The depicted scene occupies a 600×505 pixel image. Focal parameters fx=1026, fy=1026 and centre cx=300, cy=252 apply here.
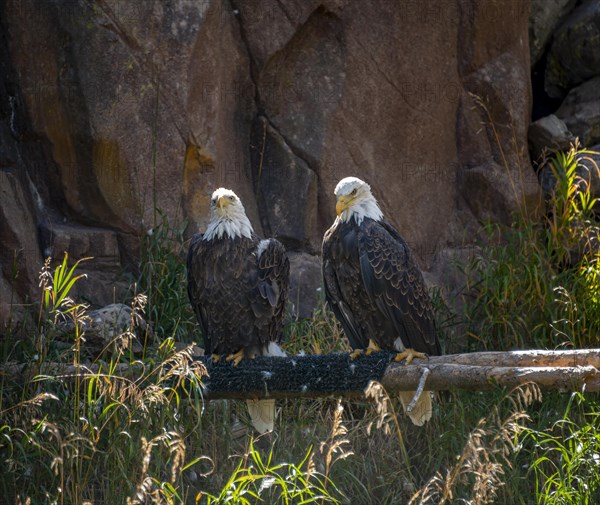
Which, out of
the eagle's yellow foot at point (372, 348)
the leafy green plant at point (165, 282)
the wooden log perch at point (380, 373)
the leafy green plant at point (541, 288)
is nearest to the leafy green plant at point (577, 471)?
the wooden log perch at point (380, 373)

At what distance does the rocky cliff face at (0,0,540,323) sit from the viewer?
6988 millimetres

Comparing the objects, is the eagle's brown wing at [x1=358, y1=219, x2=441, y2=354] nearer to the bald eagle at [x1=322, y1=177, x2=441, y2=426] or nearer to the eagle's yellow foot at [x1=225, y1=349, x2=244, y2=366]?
the bald eagle at [x1=322, y1=177, x2=441, y2=426]

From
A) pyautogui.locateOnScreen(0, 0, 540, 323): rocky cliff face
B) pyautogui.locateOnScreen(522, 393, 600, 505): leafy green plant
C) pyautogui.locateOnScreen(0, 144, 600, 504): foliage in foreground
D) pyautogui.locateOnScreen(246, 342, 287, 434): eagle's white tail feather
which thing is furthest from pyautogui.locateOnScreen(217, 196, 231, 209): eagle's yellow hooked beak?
pyautogui.locateOnScreen(522, 393, 600, 505): leafy green plant

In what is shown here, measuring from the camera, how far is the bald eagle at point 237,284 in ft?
18.4

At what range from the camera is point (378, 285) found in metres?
5.38

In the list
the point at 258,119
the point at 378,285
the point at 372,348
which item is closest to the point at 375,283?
the point at 378,285

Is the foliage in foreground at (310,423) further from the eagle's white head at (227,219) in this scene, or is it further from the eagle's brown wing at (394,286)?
the eagle's white head at (227,219)

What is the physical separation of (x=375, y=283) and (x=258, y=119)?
8.79 feet

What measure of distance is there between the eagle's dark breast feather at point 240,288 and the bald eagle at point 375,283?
0.31m

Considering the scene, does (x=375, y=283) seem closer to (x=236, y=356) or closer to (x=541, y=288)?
(x=236, y=356)

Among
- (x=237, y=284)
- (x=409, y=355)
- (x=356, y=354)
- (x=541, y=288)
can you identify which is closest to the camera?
(x=409, y=355)

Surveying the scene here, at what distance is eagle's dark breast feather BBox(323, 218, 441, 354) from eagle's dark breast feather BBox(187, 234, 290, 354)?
320 mm

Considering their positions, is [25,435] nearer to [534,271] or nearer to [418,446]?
[418,446]

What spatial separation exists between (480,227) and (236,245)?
289 centimetres
